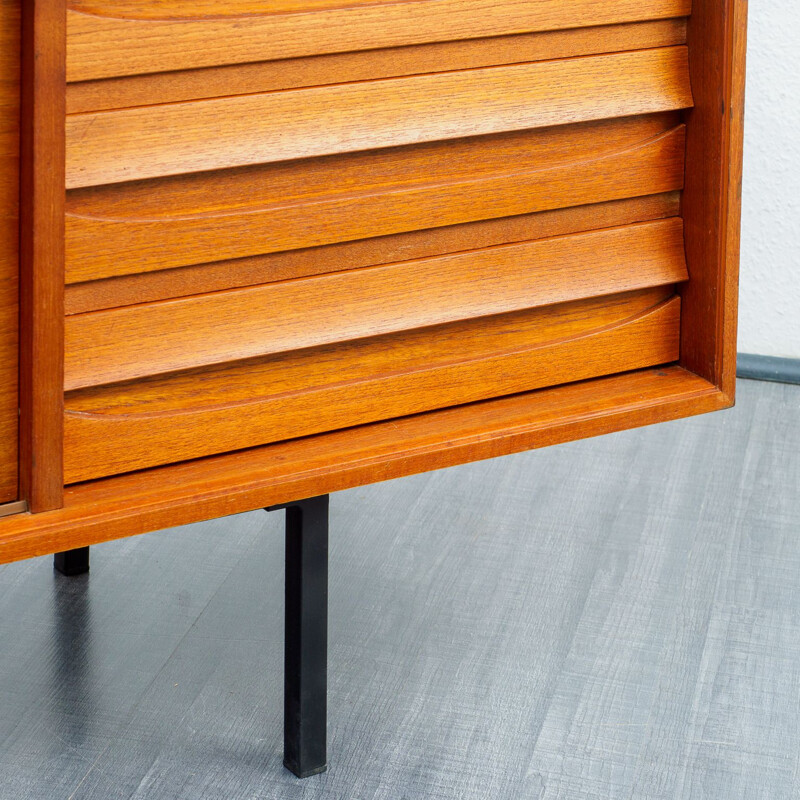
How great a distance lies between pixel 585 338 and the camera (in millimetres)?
1519

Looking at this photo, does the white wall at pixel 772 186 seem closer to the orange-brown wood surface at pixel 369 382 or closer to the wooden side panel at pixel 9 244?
the orange-brown wood surface at pixel 369 382

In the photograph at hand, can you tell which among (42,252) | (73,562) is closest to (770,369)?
(73,562)

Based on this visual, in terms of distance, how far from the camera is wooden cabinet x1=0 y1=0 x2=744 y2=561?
3.95 feet

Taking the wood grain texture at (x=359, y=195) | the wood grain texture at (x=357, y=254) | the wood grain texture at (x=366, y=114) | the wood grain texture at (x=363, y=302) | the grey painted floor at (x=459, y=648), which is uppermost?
the wood grain texture at (x=366, y=114)

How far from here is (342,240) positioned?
1.35 m

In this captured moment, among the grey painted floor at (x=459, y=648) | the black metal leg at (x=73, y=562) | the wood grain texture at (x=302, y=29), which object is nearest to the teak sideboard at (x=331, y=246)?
the wood grain texture at (x=302, y=29)

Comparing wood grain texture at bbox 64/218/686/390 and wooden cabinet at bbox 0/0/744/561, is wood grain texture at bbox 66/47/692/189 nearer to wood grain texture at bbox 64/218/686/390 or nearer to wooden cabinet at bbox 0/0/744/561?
wooden cabinet at bbox 0/0/744/561

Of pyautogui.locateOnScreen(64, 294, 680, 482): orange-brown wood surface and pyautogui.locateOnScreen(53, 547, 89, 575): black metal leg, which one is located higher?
pyautogui.locateOnScreen(64, 294, 680, 482): orange-brown wood surface

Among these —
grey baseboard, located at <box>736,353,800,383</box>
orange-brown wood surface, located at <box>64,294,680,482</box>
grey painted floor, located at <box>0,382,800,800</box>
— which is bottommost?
grey painted floor, located at <box>0,382,800,800</box>

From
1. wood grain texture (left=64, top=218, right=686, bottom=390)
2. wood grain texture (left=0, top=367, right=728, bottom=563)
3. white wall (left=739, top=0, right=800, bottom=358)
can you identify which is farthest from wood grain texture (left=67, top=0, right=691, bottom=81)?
white wall (left=739, top=0, right=800, bottom=358)

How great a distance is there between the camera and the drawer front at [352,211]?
4.03 feet

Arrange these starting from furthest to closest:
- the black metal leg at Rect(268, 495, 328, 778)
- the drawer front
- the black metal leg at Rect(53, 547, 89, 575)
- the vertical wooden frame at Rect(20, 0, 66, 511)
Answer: the black metal leg at Rect(53, 547, 89, 575), the black metal leg at Rect(268, 495, 328, 778), the drawer front, the vertical wooden frame at Rect(20, 0, 66, 511)

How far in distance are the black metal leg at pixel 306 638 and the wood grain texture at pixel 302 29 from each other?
1.68ft

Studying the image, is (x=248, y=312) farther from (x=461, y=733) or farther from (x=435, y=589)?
(x=435, y=589)
